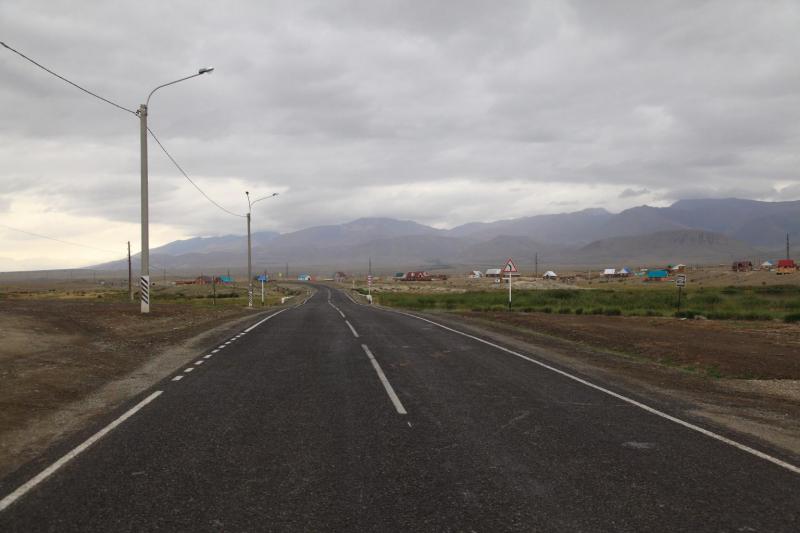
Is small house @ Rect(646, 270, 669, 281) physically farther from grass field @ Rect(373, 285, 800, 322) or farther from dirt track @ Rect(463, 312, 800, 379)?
dirt track @ Rect(463, 312, 800, 379)

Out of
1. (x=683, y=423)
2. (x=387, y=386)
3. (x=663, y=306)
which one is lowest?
(x=663, y=306)

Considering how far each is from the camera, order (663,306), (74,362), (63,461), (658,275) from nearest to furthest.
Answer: (63,461)
(74,362)
(663,306)
(658,275)

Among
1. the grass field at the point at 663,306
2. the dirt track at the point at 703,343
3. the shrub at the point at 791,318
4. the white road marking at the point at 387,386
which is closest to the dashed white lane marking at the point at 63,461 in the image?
the white road marking at the point at 387,386

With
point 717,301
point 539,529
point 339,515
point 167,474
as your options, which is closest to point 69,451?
point 167,474

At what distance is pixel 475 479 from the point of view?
5.53 m

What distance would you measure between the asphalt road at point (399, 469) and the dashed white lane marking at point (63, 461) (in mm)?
57

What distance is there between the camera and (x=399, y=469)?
5812mm

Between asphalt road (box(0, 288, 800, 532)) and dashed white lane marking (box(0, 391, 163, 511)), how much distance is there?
A: 0.06 metres

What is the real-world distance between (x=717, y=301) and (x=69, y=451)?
48.9 meters

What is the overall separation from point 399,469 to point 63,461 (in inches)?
143

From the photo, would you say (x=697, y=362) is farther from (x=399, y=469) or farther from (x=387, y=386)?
(x=399, y=469)

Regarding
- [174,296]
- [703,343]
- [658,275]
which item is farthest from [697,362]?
[658,275]

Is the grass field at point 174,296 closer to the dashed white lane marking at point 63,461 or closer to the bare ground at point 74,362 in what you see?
the bare ground at point 74,362

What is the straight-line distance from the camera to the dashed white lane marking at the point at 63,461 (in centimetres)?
505
